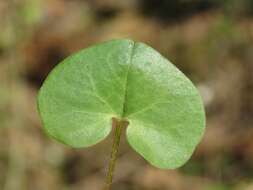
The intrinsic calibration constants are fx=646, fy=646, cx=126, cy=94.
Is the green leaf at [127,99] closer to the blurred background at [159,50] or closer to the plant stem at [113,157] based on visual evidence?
the plant stem at [113,157]

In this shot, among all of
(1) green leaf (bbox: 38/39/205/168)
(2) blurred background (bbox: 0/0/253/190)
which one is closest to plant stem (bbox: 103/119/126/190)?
(1) green leaf (bbox: 38/39/205/168)

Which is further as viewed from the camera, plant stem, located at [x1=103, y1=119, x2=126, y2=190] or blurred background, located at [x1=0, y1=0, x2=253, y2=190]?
blurred background, located at [x1=0, y1=0, x2=253, y2=190]

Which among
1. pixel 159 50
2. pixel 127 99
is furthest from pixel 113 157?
pixel 159 50

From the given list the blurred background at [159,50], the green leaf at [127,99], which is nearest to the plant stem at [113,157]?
the green leaf at [127,99]

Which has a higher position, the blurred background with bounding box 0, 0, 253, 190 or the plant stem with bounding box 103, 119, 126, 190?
the plant stem with bounding box 103, 119, 126, 190

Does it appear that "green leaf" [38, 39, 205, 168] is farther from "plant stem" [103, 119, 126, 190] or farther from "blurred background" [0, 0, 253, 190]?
"blurred background" [0, 0, 253, 190]

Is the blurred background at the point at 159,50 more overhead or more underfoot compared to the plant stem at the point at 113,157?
more underfoot

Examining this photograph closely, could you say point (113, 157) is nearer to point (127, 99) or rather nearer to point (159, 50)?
point (127, 99)
